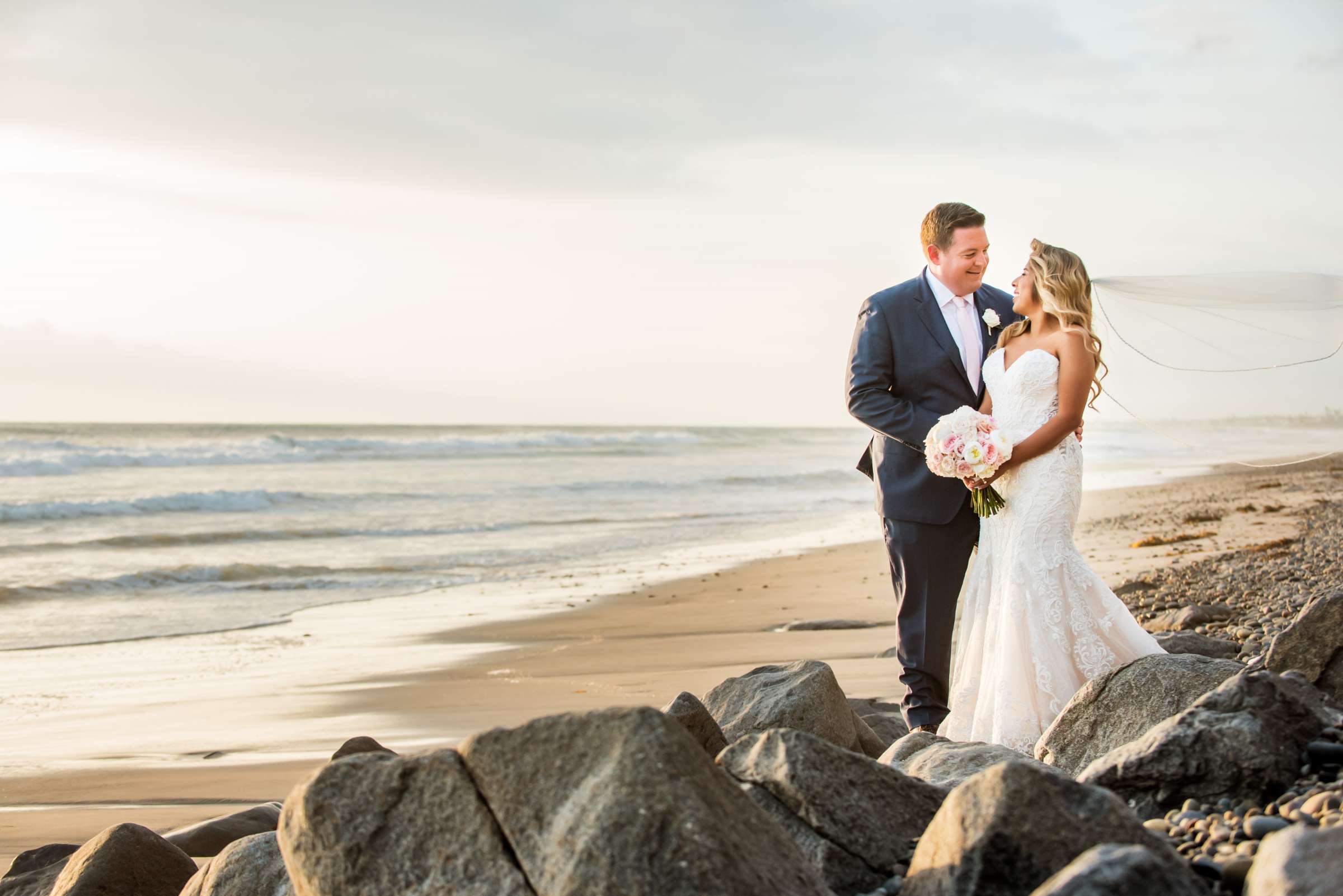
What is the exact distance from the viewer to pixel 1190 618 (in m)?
7.24

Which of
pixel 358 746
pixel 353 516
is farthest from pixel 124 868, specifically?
pixel 353 516

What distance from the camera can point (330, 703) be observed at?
6.99m

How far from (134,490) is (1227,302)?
22.6 m

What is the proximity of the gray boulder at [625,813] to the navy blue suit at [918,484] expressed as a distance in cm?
290

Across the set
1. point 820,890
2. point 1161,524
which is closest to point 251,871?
point 820,890

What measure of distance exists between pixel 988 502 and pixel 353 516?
1590 cm

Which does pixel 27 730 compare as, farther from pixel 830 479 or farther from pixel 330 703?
pixel 830 479

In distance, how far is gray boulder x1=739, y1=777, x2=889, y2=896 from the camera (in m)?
2.74

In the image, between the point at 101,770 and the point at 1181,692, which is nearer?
the point at 1181,692

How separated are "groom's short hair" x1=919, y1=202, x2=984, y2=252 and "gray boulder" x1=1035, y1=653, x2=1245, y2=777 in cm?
218

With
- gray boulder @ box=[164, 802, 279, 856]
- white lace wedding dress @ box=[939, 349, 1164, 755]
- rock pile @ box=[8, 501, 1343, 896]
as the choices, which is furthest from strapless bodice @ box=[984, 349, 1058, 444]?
gray boulder @ box=[164, 802, 279, 856]

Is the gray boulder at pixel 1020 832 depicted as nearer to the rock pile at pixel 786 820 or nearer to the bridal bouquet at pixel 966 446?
the rock pile at pixel 786 820

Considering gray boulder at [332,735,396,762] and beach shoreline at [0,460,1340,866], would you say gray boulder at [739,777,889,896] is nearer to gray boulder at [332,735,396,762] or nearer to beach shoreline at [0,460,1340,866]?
gray boulder at [332,735,396,762]

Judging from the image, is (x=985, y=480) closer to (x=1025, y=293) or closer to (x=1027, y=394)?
(x=1027, y=394)
